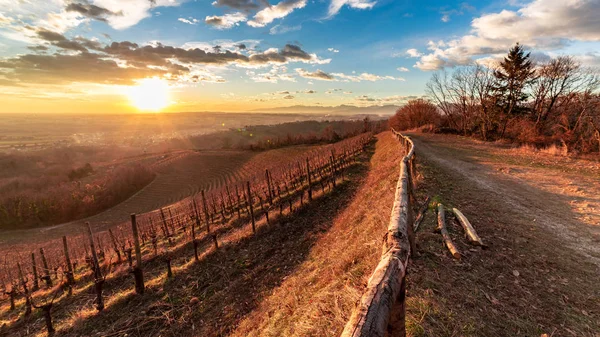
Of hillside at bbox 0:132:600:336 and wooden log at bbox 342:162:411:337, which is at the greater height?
wooden log at bbox 342:162:411:337

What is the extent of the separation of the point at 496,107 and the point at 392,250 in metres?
35.2

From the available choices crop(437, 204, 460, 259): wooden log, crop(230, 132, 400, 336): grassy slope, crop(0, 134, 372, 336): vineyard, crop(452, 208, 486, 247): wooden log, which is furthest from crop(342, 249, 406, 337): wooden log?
crop(0, 134, 372, 336): vineyard

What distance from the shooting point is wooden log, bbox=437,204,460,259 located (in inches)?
221

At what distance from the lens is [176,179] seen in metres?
49.6

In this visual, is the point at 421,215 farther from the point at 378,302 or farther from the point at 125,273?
the point at 125,273

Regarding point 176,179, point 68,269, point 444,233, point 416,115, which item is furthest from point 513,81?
point 176,179

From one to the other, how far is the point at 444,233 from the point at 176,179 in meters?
51.4

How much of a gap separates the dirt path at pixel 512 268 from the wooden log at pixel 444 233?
144 mm

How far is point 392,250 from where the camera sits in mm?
3129

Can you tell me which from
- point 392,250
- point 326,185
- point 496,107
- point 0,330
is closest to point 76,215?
point 0,330

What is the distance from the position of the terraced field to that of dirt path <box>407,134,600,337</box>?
125ft

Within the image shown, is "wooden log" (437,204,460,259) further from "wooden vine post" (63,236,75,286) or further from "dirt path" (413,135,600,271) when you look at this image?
"wooden vine post" (63,236,75,286)

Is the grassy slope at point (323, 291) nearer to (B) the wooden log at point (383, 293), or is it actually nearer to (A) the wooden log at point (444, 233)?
(A) the wooden log at point (444, 233)

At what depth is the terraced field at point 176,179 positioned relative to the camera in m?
33.0
